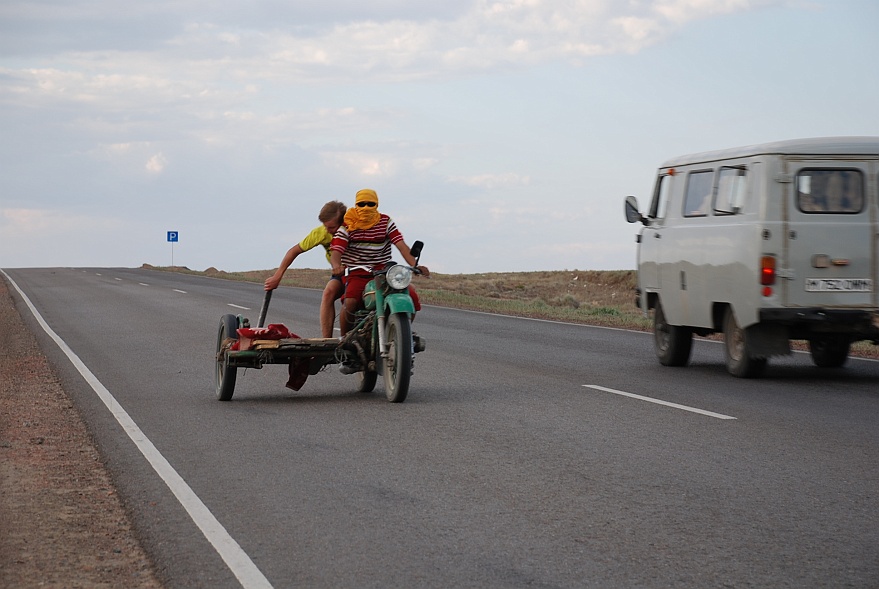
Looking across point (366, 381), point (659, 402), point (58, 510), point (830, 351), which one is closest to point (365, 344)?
point (366, 381)

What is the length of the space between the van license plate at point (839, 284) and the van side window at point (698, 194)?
5.23 feet

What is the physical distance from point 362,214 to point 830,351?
21.6 ft

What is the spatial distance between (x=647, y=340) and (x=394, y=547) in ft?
44.3

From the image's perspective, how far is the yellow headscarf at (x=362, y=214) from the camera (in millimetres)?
11094

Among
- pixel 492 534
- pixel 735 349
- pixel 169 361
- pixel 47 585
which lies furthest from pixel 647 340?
pixel 47 585

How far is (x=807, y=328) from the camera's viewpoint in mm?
12844

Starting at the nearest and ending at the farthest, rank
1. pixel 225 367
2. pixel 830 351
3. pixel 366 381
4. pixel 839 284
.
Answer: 1. pixel 225 367
2. pixel 366 381
3. pixel 839 284
4. pixel 830 351

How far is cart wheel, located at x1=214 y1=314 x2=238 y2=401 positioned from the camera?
11539mm

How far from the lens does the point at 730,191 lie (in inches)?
517

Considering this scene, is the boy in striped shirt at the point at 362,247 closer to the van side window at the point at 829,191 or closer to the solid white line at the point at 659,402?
the solid white line at the point at 659,402

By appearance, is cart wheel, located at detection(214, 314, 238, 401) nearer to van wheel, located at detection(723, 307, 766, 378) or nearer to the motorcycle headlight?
the motorcycle headlight

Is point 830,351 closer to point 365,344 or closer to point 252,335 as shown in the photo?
point 365,344

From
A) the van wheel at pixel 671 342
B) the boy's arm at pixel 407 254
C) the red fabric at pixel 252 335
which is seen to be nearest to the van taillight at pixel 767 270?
the van wheel at pixel 671 342

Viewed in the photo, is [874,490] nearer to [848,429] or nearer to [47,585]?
[848,429]
